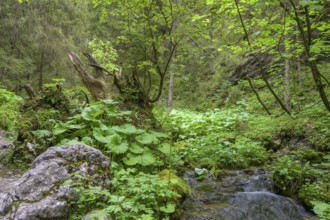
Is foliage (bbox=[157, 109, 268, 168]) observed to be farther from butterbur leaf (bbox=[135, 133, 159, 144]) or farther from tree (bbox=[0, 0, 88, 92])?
tree (bbox=[0, 0, 88, 92])

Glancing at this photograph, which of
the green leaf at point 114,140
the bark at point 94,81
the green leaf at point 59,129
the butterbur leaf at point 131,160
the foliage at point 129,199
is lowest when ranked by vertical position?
the foliage at point 129,199

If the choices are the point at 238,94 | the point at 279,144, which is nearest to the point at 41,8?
the point at 238,94

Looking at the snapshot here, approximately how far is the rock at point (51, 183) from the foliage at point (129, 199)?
0.42 feet

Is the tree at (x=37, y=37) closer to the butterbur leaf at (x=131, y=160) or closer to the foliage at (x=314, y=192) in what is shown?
the butterbur leaf at (x=131, y=160)

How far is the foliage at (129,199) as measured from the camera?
2.59 metres

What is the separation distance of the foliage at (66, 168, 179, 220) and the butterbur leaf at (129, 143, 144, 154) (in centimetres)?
55

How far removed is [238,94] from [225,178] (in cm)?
901

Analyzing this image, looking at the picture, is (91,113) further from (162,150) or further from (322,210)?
(322,210)

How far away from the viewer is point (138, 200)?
298 centimetres

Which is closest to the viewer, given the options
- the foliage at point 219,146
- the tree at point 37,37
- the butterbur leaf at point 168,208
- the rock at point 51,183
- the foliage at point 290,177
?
the rock at point 51,183

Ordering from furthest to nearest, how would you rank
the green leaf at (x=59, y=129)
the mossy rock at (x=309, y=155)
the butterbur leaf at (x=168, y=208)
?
the mossy rock at (x=309, y=155)
the green leaf at (x=59, y=129)
the butterbur leaf at (x=168, y=208)

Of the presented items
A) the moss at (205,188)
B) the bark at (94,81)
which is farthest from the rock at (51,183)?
the bark at (94,81)

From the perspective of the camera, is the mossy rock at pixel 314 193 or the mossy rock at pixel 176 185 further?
the mossy rock at pixel 314 193

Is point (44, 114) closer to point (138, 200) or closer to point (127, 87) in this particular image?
point (127, 87)
